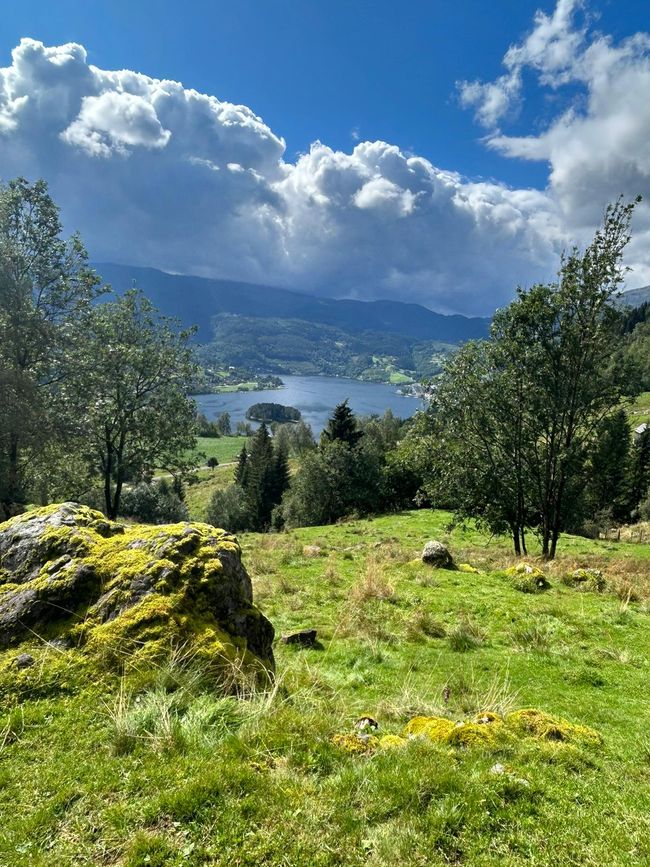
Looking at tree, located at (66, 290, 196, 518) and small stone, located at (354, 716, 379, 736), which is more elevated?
tree, located at (66, 290, 196, 518)

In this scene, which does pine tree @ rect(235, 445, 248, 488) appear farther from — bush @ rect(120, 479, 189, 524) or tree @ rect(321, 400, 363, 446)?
bush @ rect(120, 479, 189, 524)

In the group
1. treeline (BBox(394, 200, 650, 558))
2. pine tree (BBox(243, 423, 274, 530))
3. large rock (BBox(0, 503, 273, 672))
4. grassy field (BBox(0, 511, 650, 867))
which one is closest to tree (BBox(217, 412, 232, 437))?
pine tree (BBox(243, 423, 274, 530))

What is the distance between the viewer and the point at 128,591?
5973 mm

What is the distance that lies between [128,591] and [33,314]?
18993 mm

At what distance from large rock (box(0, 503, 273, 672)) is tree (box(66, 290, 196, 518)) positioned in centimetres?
1882

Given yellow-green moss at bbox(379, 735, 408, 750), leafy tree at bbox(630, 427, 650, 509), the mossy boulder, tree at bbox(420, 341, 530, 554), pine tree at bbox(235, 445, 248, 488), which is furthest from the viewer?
pine tree at bbox(235, 445, 248, 488)

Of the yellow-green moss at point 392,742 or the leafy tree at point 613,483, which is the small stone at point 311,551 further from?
the leafy tree at point 613,483

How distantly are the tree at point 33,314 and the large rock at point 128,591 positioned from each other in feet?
47.8

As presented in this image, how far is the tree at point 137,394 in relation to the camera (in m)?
24.5

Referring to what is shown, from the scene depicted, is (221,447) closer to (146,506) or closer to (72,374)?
(146,506)

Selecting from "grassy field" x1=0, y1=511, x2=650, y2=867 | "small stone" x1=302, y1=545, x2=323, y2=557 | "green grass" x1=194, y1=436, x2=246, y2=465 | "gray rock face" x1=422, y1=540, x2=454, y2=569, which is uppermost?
"grassy field" x1=0, y1=511, x2=650, y2=867

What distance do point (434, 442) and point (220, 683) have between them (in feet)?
70.8

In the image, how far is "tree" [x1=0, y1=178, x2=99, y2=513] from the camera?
62.8 feet

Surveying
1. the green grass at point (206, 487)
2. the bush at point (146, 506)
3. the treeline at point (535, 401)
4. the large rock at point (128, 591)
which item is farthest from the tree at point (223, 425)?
the large rock at point (128, 591)
